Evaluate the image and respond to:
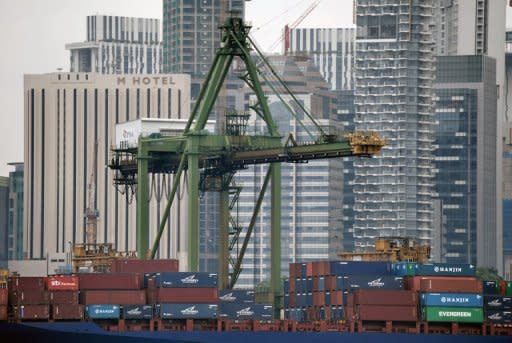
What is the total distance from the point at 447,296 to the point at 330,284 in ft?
22.5

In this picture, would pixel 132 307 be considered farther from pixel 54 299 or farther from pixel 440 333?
pixel 440 333

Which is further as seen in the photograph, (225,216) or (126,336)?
(225,216)

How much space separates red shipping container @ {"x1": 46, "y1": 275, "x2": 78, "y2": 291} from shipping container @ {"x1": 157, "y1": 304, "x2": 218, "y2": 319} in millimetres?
5037

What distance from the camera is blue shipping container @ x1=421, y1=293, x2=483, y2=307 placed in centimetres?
13675

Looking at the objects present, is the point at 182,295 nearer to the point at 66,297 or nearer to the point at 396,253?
the point at 66,297

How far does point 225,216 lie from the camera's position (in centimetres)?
15088

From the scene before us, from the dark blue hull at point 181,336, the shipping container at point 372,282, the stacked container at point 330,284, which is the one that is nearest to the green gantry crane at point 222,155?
the stacked container at point 330,284

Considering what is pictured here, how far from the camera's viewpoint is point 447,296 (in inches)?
5394

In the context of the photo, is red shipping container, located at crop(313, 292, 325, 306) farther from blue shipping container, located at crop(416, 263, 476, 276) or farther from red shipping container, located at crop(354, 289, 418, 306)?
blue shipping container, located at crop(416, 263, 476, 276)

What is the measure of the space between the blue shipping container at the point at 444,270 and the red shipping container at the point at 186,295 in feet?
41.2

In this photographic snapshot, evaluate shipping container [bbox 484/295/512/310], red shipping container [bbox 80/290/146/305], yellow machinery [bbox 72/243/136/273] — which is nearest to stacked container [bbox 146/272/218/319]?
red shipping container [bbox 80/290/146/305]

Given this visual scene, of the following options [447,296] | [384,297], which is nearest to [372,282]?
[384,297]

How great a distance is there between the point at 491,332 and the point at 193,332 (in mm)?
17838

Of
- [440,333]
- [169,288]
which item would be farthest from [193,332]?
[440,333]
